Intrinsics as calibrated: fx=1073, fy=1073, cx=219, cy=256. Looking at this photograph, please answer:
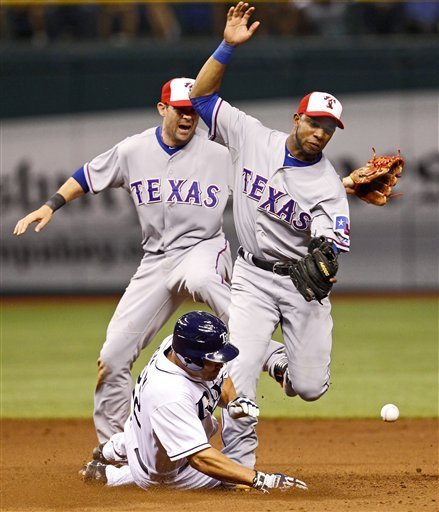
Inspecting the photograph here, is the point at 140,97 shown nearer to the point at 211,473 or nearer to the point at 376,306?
the point at 376,306

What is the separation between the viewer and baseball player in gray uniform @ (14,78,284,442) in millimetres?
6922

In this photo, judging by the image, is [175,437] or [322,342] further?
[322,342]

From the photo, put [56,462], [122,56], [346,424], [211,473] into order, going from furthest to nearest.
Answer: [122,56] < [346,424] < [56,462] < [211,473]

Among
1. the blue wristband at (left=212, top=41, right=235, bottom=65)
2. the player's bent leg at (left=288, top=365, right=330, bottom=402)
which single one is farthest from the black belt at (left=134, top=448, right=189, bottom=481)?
the blue wristband at (left=212, top=41, right=235, bottom=65)

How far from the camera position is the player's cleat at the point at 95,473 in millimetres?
6383

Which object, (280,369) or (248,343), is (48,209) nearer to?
(248,343)

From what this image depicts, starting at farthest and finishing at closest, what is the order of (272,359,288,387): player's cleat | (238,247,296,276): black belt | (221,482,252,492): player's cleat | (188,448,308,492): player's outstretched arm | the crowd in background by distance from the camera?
the crowd in background < (272,359,288,387): player's cleat < (238,247,296,276): black belt < (221,482,252,492): player's cleat < (188,448,308,492): player's outstretched arm

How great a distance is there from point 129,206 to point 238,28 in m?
10.4

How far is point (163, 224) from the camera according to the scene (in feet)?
23.4

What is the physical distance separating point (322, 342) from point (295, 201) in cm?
88

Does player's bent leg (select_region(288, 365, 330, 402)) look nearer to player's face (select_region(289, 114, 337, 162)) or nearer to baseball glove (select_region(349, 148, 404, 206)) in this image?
baseball glove (select_region(349, 148, 404, 206))

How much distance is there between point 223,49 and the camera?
6.21m

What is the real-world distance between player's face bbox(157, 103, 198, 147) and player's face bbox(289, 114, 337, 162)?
3.25ft

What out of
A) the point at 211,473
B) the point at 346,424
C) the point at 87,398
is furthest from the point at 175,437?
the point at 87,398
